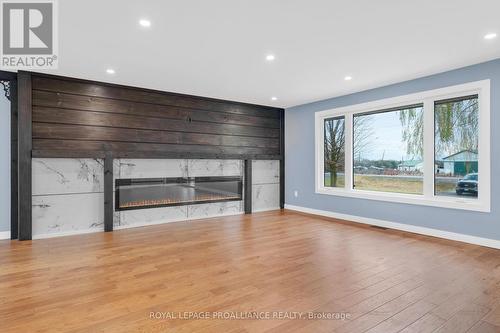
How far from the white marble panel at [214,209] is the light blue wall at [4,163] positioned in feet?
9.32

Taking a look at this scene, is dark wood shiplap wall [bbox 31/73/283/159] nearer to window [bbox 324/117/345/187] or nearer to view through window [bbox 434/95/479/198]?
window [bbox 324/117/345/187]

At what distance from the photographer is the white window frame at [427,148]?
3.83 m

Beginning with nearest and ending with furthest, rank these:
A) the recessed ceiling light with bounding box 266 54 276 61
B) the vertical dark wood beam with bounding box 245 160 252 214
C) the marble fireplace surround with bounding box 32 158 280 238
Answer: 1. the recessed ceiling light with bounding box 266 54 276 61
2. the marble fireplace surround with bounding box 32 158 280 238
3. the vertical dark wood beam with bounding box 245 160 252 214

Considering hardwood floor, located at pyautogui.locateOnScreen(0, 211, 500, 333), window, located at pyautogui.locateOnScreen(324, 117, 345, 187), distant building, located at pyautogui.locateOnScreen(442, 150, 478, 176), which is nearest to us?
hardwood floor, located at pyautogui.locateOnScreen(0, 211, 500, 333)

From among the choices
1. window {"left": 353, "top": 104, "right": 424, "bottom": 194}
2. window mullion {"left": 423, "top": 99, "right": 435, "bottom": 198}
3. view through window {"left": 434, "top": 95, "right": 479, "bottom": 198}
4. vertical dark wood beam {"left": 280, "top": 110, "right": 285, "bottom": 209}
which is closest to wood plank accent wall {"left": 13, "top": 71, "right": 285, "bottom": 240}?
vertical dark wood beam {"left": 280, "top": 110, "right": 285, "bottom": 209}

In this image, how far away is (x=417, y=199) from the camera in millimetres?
4578

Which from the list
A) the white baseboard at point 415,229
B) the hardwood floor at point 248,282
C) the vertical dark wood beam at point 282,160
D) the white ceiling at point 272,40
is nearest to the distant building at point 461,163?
the white baseboard at point 415,229

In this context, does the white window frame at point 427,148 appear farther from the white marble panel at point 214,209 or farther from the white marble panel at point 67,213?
the white marble panel at point 67,213

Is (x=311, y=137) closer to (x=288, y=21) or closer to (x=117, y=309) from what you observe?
A: (x=288, y=21)

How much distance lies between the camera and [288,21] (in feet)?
9.19

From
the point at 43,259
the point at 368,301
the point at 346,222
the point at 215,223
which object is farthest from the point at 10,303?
the point at 346,222

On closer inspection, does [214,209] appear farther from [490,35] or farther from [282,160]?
[490,35]

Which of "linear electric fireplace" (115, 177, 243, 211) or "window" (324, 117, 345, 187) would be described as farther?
"window" (324, 117, 345, 187)

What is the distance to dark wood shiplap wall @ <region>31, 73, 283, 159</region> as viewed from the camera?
4.38 meters
